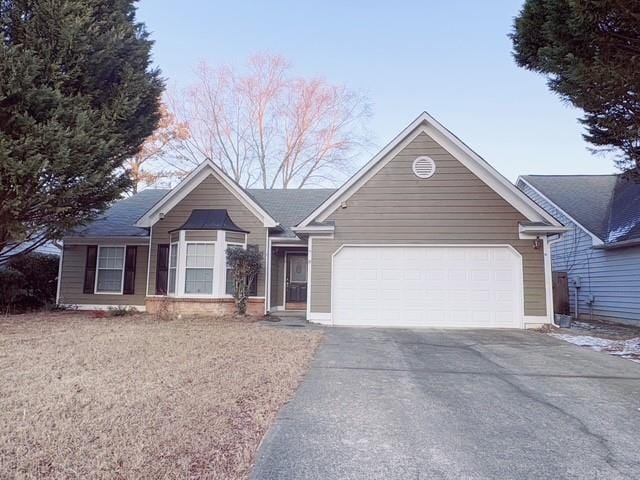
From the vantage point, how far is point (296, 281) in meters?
15.0

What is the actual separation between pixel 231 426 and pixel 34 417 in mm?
1708

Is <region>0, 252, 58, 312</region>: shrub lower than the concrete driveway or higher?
higher

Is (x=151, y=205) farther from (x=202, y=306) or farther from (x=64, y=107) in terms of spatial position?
(x=64, y=107)

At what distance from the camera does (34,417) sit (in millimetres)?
3586

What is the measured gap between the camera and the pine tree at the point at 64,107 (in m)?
8.42

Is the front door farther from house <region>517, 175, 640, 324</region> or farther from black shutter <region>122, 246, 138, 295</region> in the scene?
house <region>517, 175, 640, 324</region>

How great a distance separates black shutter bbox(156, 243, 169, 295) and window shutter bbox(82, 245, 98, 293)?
2.58 metres

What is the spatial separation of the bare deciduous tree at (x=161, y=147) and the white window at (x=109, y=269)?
10974mm

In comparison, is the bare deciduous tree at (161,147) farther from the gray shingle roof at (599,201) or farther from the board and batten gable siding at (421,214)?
the gray shingle roof at (599,201)

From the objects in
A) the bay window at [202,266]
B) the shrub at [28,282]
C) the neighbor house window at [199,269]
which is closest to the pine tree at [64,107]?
the bay window at [202,266]

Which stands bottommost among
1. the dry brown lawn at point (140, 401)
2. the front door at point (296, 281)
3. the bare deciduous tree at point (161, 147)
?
the dry brown lawn at point (140, 401)

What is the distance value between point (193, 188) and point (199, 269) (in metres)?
2.76

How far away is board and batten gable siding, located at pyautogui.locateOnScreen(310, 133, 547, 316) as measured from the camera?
10.9m

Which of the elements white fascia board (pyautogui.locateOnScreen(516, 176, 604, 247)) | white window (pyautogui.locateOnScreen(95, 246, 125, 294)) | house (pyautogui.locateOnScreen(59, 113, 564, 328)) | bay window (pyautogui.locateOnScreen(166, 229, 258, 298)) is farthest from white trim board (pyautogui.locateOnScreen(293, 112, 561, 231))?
white window (pyautogui.locateOnScreen(95, 246, 125, 294))
